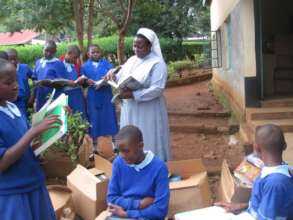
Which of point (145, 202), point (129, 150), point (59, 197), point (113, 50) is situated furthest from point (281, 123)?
point (113, 50)

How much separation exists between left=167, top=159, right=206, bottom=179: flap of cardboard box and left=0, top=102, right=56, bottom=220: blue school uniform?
1.85 m

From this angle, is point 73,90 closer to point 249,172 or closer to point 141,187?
point 141,187

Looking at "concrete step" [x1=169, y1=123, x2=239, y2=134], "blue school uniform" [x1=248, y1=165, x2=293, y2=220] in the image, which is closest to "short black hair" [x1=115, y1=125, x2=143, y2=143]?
"blue school uniform" [x1=248, y1=165, x2=293, y2=220]

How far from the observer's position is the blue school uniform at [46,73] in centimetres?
616

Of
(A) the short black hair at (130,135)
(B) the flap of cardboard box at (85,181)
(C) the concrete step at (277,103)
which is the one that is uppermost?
(A) the short black hair at (130,135)

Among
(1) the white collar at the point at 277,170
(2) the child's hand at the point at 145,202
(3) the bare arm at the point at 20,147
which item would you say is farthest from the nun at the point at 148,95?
(3) the bare arm at the point at 20,147

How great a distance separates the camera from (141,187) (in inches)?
132

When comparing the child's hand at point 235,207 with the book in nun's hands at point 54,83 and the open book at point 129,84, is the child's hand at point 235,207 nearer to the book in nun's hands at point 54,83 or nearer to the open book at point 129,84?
the open book at point 129,84

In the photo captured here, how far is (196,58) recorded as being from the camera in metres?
23.2

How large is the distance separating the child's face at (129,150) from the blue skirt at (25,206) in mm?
639

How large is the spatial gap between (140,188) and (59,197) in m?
1.23

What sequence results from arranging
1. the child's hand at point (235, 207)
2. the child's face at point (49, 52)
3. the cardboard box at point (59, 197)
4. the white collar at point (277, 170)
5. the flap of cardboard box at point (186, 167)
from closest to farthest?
the white collar at point (277, 170) < the child's hand at point (235, 207) < the cardboard box at point (59, 197) < the flap of cardboard box at point (186, 167) < the child's face at point (49, 52)

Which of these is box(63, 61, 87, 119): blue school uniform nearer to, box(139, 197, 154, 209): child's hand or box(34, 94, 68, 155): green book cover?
box(139, 197, 154, 209): child's hand

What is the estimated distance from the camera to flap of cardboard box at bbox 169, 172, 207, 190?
13.3ft
